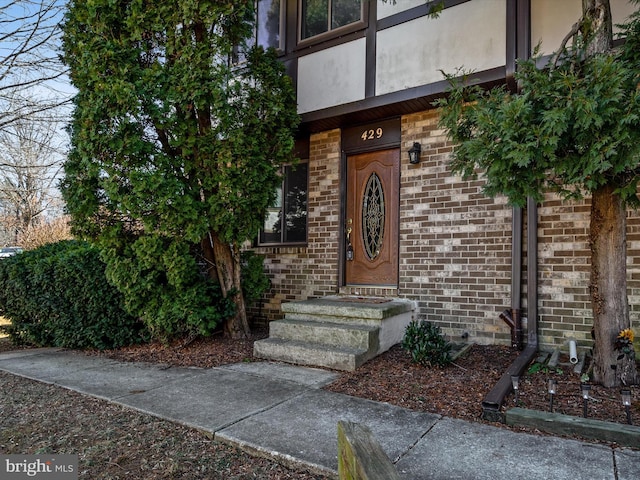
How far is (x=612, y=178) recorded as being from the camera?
3.14 meters

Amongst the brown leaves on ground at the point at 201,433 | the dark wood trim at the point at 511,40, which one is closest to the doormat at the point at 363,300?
the brown leaves on ground at the point at 201,433

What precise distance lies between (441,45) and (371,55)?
90 centimetres

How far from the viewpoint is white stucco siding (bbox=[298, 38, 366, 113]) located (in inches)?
221

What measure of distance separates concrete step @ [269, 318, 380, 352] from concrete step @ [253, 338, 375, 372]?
2.9 inches

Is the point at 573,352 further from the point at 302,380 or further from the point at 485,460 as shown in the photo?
the point at 302,380

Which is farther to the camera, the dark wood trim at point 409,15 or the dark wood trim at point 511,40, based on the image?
the dark wood trim at point 409,15

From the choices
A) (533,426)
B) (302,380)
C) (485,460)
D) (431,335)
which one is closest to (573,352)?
(431,335)

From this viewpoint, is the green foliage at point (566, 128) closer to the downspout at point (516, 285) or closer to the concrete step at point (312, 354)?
the downspout at point (516, 285)

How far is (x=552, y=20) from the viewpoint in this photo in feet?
14.4

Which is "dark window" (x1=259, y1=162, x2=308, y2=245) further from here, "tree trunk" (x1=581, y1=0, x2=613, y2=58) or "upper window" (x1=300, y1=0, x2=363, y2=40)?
"tree trunk" (x1=581, y1=0, x2=613, y2=58)

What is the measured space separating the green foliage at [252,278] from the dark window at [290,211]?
0.95 meters

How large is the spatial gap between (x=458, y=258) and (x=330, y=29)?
3.59m

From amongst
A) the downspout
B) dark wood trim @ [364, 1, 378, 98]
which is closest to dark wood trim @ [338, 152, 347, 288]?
dark wood trim @ [364, 1, 378, 98]

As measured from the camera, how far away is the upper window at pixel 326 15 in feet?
19.0
